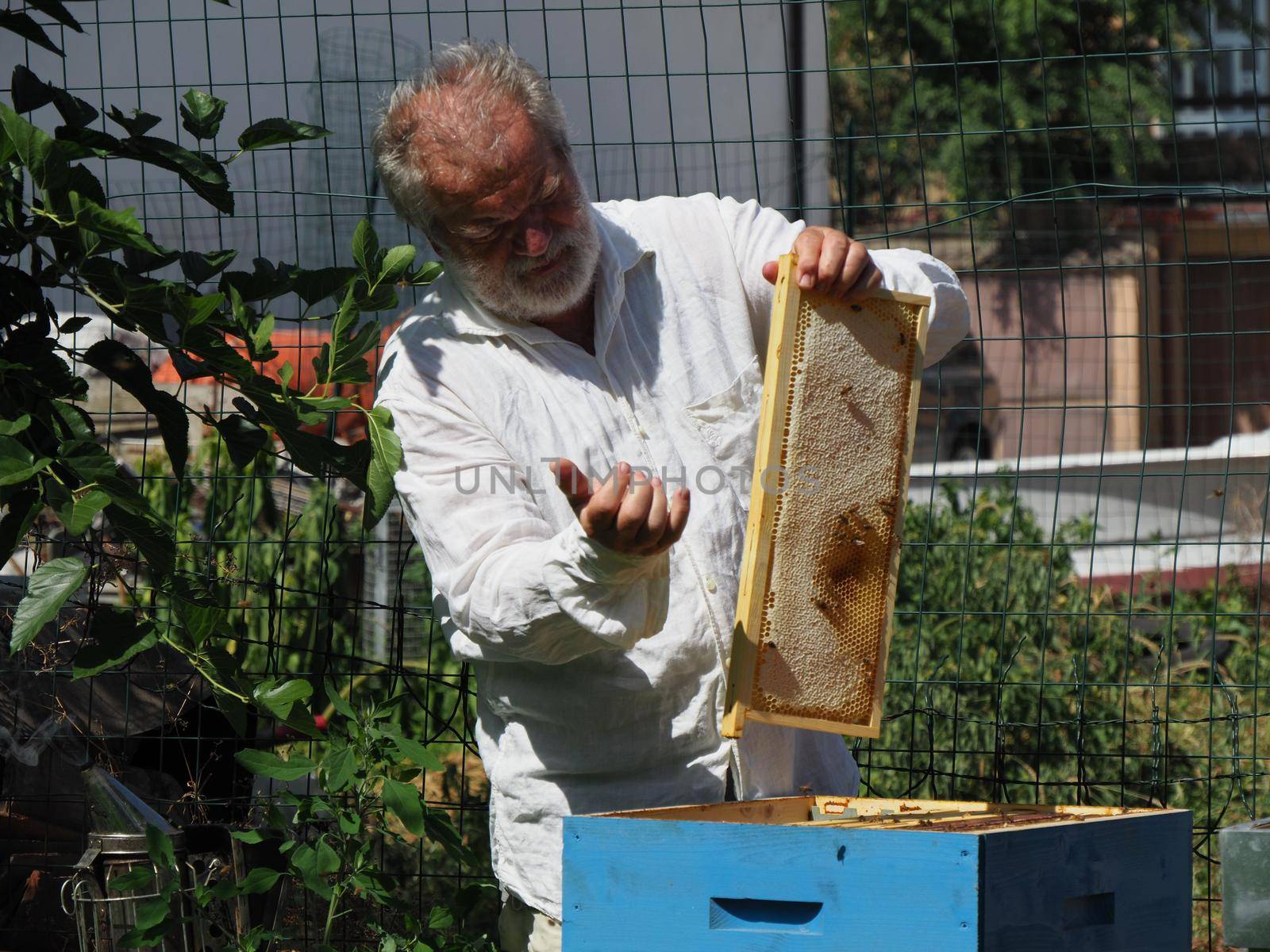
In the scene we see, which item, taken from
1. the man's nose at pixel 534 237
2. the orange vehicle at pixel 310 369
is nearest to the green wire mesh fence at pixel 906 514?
the orange vehicle at pixel 310 369

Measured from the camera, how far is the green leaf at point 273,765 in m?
2.43

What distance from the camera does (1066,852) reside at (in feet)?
5.75

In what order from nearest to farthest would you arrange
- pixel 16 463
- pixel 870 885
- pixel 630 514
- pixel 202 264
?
1. pixel 870 885
2. pixel 630 514
3. pixel 16 463
4. pixel 202 264

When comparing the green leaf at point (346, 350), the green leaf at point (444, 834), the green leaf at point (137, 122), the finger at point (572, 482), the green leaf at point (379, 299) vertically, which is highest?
the green leaf at point (137, 122)

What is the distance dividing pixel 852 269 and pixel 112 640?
1345 mm

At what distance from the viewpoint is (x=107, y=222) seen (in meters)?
1.98

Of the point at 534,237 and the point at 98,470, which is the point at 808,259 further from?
the point at 98,470

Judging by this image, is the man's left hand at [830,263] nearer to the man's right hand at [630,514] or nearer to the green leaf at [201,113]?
the man's right hand at [630,514]

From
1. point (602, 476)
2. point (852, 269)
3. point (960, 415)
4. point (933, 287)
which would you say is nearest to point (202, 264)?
point (602, 476)

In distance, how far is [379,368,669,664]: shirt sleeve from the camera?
1.95 m

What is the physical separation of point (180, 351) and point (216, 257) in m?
0.22

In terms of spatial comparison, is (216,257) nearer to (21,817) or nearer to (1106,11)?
(21,817)

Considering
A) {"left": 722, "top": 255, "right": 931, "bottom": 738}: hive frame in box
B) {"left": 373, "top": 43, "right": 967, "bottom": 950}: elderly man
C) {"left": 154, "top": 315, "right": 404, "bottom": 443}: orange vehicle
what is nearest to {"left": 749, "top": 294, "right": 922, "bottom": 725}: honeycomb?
{"left": 722, "top": 255, "right": 931, "bottom": 738}: hive frame in box

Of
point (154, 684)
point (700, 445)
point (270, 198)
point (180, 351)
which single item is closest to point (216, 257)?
point (180, 351)
